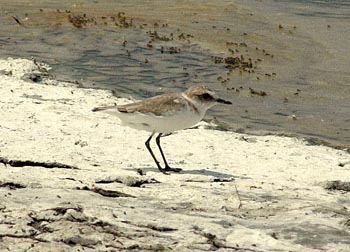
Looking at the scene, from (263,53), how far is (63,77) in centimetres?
599

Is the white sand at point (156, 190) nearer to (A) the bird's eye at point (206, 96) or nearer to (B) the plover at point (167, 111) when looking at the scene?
(B) the plover at point (167, 111)

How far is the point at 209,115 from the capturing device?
15562 millimetres

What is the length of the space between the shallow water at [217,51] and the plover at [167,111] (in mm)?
4088

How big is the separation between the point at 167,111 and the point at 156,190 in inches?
56.6

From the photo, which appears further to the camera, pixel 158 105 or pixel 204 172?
pixel 204 172

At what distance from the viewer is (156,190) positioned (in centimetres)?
913

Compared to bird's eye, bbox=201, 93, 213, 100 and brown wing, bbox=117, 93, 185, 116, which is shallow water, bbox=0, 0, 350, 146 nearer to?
bird's eye, bbox=201, 93, 213, 100

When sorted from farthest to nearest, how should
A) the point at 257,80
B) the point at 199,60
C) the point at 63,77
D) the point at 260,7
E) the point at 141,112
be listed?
the point at 260,7 → the point at 199,60 → the point at 257,80 → the point at 63,77 → the point at 141,112

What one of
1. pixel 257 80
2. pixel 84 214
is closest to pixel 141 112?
pixel 84 214

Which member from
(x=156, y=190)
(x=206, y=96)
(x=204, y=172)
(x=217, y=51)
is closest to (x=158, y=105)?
(x=206, y=96)

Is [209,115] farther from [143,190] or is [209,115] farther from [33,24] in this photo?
[33,24]

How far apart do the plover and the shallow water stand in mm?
4088

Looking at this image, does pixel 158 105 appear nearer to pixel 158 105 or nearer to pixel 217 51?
pixel 158 105

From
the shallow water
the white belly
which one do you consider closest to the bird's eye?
the white belly
